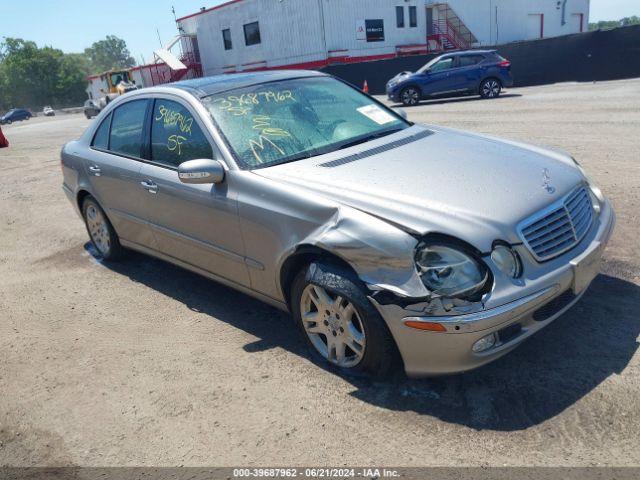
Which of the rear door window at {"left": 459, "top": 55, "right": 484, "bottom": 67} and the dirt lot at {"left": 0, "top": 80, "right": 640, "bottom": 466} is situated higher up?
the rear door window at {"left": 459, "top": 55, "right": 484, "bottom": 67}

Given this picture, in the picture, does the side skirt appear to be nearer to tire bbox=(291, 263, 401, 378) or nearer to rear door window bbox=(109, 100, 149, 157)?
tire bbox=(291, 263, 401, 378)

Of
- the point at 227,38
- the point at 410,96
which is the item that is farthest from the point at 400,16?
the point at 410,96

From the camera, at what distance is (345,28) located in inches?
1294

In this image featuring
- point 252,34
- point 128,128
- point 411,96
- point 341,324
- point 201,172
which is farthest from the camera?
point 252,34

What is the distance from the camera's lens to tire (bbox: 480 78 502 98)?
18.0 metres

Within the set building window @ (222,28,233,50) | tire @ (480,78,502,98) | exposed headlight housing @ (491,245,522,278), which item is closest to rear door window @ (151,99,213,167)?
exposed headlight housing @ (491,245,522,278)

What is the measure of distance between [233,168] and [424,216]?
137 cm

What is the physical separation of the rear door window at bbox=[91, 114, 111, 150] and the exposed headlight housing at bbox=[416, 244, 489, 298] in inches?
135

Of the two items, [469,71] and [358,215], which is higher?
[358,215]

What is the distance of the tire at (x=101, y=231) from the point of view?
521 centimetres

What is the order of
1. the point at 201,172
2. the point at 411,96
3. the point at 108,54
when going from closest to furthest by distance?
the point at 201,172, the point at 411,96, the point at 108,54

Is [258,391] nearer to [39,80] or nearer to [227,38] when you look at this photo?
[227,38]

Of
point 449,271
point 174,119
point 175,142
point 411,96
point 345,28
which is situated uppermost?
point 345,28

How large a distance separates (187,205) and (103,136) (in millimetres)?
1716
